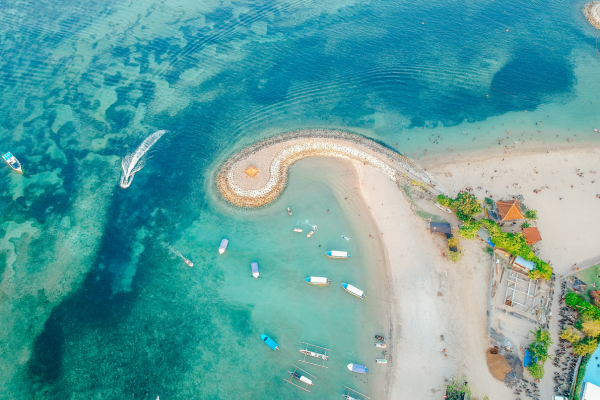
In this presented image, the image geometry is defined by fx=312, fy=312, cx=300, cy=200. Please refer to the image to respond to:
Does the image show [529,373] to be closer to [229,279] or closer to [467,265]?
[467,265]

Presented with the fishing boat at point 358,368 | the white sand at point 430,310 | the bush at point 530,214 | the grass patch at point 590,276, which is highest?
the bush at point 530,214

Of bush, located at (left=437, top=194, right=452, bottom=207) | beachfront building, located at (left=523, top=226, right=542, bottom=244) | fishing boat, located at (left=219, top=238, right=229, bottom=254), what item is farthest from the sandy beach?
fishing boat, located at (left=219, top=238, right=229, bottom=254)

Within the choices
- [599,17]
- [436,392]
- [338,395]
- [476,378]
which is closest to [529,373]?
[476,378]

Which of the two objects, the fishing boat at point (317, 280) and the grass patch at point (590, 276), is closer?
the grass patch at point (590, 276)

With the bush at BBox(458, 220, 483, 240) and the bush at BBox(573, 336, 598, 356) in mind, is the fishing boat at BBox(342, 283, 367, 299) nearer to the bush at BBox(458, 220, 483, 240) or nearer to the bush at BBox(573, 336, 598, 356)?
the bush at BBox(458, 220, 483, 240)

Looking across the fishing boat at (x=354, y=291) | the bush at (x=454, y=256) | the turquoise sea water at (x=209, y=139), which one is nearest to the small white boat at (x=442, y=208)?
the bush at (x=454, y=256)

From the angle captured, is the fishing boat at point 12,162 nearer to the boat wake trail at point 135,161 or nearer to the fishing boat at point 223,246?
the boat wake trail at point 135,161

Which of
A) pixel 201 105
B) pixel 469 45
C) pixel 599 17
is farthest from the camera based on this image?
pixel 599 17
